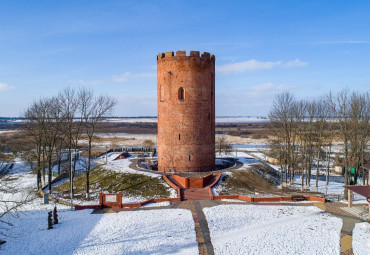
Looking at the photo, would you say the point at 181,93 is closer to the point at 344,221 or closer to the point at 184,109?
the point at 184,109

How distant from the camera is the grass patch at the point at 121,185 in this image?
22.8 m

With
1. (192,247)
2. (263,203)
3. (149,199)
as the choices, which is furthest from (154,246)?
(263,203)

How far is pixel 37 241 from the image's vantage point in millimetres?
14773

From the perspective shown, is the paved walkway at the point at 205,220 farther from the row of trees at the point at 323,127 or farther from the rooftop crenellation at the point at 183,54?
the rooftop crenellation at the point at 183,54

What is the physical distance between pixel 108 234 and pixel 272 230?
863 centimetres

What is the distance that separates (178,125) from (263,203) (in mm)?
10740

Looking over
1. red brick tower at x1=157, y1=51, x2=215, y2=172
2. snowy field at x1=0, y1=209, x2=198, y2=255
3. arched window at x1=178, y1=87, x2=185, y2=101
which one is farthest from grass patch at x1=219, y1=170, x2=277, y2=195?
arched window at x1=178, y1=87, x2=185, y2=101

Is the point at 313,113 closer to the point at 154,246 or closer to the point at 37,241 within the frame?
the point at 154,246

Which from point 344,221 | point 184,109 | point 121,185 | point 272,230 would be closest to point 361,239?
point 344,221

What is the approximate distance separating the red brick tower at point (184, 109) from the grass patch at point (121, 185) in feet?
13.1

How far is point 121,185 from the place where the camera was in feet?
79.8

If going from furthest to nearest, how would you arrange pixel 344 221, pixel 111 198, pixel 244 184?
1. pixel 244 184
2. pixel 111 198
3. pixel 344 221

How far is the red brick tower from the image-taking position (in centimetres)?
2694

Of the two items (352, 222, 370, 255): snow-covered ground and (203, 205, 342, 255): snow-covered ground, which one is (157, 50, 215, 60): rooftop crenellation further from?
(352, 222, 370, 255): snow-covered ground
